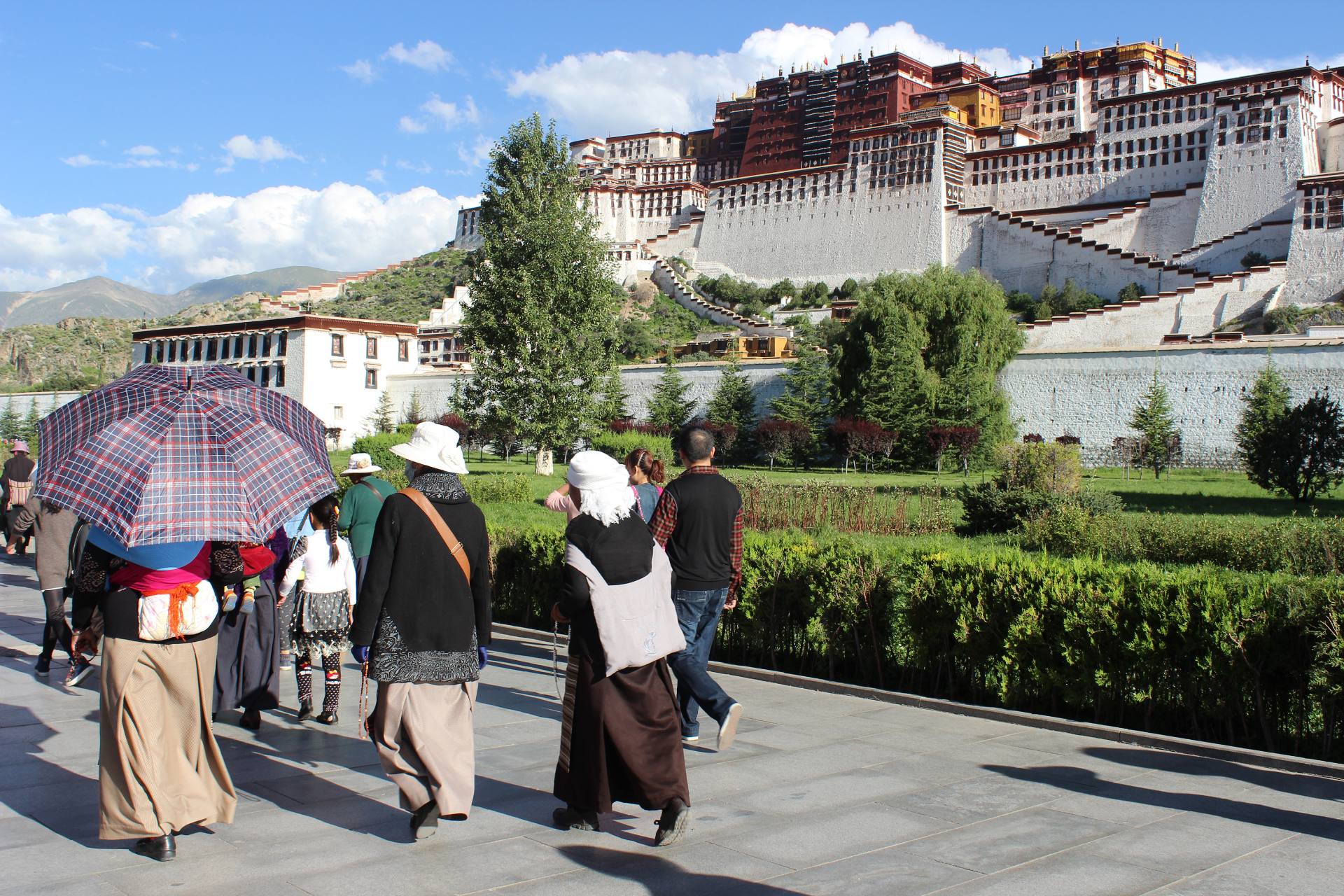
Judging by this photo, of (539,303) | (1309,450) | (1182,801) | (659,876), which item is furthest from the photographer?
(539,303)

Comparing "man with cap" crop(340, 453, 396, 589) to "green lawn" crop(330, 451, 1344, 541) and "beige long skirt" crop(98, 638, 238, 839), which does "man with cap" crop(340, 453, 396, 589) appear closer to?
"beige long skirt" crop(98, 638, 238, 839)

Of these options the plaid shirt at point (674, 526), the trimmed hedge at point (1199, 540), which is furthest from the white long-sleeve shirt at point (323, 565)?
the trimmed hedge at point (1199, 540)

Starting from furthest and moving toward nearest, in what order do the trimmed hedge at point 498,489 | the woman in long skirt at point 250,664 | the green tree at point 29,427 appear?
the green tree at point 29,427
the trimmed hedge at point 498,489
the woman in long skirt at point 250,664

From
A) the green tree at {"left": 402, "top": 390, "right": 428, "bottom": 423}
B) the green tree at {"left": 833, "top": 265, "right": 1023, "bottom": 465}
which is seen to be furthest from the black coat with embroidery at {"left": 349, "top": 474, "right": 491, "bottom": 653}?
the green tree at {"left": 402, "top": 390, "right": 428, "bottom": 423}

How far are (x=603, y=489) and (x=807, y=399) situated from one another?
118 feet

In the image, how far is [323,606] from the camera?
639 centimetres

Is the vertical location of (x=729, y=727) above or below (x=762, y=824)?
above

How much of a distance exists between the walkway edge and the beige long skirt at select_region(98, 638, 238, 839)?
13.4 ft

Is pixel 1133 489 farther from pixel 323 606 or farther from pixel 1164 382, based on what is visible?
pixel 323 606

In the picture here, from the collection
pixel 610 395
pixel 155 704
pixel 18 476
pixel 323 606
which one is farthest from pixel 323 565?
pixel 610 395

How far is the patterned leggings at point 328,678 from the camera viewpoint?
6.31 meters

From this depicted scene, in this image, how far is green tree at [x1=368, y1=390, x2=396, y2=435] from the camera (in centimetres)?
5344

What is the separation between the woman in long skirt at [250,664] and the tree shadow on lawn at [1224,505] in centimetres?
1517

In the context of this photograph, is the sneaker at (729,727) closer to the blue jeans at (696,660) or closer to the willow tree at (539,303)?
the blue jeans at (696,660)
